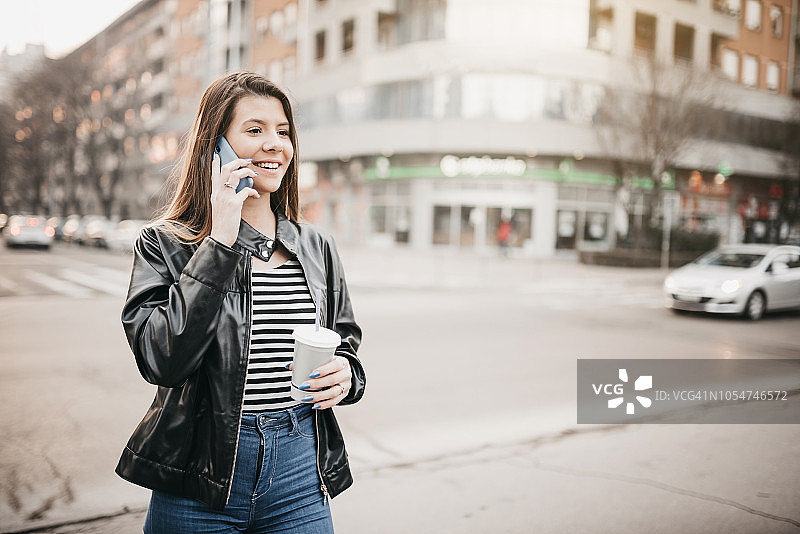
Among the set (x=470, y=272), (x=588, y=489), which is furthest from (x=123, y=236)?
(x=588, y=489)

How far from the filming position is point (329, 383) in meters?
1.94

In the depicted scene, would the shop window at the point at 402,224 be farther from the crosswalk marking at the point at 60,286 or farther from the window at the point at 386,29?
the crosswalk marking at the point at 60,286

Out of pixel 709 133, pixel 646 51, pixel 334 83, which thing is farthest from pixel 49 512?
pixel 334 83

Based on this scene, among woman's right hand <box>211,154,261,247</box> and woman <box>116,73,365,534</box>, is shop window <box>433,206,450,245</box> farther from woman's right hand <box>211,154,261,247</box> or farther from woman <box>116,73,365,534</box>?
woman's right hand <box>211,154,261,247</box>

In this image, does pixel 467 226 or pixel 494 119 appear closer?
pixel 494 119

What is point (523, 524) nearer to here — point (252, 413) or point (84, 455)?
point (252, 413)

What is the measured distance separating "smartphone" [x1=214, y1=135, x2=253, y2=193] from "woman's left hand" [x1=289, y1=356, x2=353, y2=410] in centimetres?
54

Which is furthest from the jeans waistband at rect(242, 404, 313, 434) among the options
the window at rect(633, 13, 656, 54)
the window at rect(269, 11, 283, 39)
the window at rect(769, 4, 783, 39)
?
the window at rect(269, 11, 283, 39)

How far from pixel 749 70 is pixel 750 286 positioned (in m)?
3.96

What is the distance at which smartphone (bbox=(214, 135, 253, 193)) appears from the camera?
6.39 ft

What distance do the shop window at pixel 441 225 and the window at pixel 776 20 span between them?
77.6ft

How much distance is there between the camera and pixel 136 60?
1912 inches

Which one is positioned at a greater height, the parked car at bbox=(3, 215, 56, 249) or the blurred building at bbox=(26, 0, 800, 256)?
the blurred building at bbox=(26, 0, 800, 256)

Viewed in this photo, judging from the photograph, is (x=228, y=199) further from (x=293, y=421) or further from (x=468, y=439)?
(x=468, y=439)
